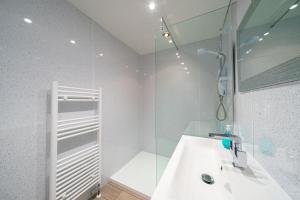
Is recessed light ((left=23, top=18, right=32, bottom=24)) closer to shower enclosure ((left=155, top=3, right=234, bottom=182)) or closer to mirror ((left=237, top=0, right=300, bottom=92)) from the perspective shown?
shower enclosure ((left=155, top=3, right=234, bottom=182))

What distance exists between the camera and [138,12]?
129cm

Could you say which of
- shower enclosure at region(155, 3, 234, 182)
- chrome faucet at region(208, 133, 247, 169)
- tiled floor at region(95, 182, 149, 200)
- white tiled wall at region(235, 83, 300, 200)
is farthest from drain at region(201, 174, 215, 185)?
tiled floor at region(95, 182, 149, 200)

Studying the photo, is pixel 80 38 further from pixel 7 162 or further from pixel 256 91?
pixel 256 91

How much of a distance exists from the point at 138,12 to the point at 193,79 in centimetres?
118

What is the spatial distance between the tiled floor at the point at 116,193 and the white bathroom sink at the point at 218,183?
1051 mm

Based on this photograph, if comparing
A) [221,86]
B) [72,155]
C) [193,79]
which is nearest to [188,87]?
[193,79]

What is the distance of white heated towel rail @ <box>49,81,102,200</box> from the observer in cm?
93

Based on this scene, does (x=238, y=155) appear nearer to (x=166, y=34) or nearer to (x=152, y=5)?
(x=152, y=5)

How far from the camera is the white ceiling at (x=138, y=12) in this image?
117 cm

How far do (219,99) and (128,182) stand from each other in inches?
69.1

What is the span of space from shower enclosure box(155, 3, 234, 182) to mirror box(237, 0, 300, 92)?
19.9 inches

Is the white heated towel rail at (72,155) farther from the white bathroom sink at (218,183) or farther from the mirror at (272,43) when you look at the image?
the mirror at (272,43)

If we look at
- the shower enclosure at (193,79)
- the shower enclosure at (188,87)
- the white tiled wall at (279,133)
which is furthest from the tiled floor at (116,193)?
the white tiled wall at (279,133)

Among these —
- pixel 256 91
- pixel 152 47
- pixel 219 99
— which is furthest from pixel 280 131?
pixel 152 47
